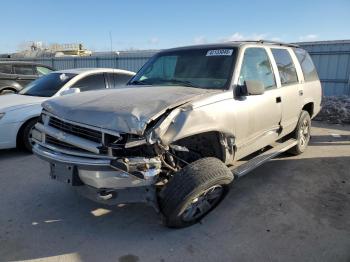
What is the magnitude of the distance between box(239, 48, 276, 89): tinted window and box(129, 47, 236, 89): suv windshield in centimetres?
21

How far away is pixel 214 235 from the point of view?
3514 millimetres

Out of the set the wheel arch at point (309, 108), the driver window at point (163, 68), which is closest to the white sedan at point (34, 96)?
the driver window at point (163, 68)

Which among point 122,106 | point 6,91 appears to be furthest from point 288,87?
point 6,91

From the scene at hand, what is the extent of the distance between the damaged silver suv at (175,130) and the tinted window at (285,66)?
0.46ft

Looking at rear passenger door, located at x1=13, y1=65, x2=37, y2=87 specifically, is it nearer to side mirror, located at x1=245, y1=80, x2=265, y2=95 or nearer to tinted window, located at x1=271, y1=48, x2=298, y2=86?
→ tinted window, located at x1=271, y1=48, x2=298, y2=86

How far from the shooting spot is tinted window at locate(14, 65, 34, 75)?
36.5 ft

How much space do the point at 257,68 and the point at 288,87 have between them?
0.84 m

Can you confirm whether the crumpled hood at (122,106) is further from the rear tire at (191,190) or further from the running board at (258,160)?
the running board at (258,160)

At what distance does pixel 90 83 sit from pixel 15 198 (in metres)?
3.48

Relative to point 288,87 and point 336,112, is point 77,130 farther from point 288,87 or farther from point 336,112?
point 336,112

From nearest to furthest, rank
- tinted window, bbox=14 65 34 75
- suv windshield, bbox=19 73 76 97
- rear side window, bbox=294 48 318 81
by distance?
rear side window, bbox=294 48 318 81, suv windshield, bbox=19 73 76 97, tinted window, bbox=14 65 34 75

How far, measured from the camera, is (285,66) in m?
5.32

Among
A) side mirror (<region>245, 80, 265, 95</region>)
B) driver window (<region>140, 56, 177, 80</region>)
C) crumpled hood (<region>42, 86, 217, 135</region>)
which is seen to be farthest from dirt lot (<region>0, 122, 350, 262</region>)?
driver window (<region>140, 56, 177, 80</region>)

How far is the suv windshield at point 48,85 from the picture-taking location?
689cm
